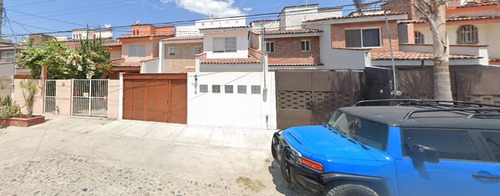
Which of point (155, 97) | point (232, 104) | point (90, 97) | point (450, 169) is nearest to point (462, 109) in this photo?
point (450, 169)

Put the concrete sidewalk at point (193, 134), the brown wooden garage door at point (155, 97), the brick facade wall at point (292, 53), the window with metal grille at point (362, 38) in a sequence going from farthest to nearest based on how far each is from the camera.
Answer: the brick facade wall at point (292, 53), the window with metal grille at point (362, 38), the brown wooden garage door at point (155, 97), the concrete sidewalk at point (193, 134)

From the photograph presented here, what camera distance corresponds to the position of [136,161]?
4.39 metres

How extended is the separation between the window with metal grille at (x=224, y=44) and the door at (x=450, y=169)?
1205cm

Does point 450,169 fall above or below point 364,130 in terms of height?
below

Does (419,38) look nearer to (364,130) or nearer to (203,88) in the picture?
(364,130)

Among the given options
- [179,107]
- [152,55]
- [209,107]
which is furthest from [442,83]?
[152,55]

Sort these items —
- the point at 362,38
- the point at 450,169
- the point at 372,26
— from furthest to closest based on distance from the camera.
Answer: the point at 362,38 → the point at 372,26 → the point at 450,169

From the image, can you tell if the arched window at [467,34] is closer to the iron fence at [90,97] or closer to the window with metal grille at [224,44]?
the window with metal grille at [224,44]

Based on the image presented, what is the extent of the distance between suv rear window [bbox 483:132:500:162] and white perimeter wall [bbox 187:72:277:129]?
18.2 ft

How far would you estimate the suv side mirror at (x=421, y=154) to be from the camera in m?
2.13

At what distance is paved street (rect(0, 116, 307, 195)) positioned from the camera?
128 inches

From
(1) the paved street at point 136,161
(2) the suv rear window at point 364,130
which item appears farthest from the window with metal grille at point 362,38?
(2) the suv rear window at point 364,130

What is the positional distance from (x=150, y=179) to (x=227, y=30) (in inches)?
445

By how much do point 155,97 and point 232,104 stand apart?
12.1ft
